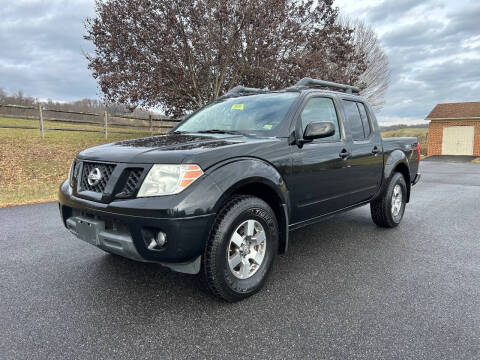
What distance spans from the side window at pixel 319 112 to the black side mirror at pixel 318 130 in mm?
264

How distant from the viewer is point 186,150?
2.52 metres

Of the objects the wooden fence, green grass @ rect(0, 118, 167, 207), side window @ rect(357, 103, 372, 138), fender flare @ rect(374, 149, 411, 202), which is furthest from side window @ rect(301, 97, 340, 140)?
the wooden fence

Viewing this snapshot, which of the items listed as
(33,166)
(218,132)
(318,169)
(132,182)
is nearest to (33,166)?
(33,166)

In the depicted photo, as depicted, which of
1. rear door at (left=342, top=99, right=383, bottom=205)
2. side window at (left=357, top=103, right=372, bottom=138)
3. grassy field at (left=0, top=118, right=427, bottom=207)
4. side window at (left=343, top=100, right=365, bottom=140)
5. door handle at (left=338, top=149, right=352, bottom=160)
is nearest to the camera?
door handle at (left=338, top=149, right=352, bottom=160)

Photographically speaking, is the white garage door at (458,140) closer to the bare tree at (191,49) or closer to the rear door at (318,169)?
the bare tree at (191,49)

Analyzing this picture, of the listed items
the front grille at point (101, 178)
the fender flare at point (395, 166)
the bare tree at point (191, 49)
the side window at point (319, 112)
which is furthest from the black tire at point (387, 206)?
the bare tree at point (191, 49)

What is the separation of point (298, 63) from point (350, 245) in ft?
35.2

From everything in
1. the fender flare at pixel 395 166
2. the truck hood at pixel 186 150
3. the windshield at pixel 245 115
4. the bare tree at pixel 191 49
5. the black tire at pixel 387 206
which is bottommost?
the black tire at pixel 387 206

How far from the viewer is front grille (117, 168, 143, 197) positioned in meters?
2.42

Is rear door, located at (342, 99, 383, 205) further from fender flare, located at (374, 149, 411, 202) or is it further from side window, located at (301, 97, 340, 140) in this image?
side window, located at (301, 97, 340, 140)

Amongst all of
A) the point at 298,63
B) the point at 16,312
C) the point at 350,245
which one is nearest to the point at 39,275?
the point at 16,312

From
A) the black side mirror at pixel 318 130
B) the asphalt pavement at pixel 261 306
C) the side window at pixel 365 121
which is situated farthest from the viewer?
the side window at pixel 365 121

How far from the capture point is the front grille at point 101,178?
8.51ft

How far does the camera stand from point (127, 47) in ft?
41.6
